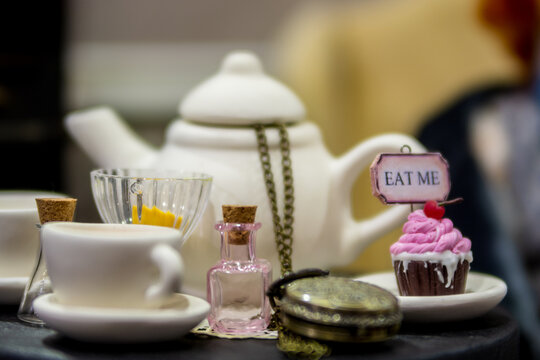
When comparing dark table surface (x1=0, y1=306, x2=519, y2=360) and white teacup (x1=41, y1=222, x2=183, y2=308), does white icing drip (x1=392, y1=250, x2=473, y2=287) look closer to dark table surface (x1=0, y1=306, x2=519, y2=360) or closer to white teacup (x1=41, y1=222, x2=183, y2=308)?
dark table surface (x1=0, y1=306, x2=519, y2=360)

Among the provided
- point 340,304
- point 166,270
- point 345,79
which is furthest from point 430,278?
point 345,79

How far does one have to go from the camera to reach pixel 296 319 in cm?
57

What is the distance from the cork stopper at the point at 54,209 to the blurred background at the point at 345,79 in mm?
721

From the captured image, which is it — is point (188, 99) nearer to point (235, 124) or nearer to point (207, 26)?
point (235, 124)

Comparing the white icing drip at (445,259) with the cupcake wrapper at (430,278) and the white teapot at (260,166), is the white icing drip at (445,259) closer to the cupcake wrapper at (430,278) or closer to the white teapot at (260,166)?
the cupcake wrapper at (430,278)

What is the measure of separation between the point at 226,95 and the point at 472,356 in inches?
14.2

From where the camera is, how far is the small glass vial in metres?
0.65

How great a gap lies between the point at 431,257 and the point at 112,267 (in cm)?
28

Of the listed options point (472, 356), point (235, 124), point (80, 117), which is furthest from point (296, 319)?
point (80, 117)

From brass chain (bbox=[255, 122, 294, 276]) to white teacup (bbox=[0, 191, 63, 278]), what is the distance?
23 cm

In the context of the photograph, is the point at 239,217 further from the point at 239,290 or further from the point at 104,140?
the point at 104,140

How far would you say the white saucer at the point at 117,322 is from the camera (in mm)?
550

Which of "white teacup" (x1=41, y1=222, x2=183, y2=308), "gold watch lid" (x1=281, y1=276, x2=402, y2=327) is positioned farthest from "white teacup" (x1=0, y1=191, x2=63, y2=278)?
"gold watch lid" (x1=281, y1=276, x2=402, y2=327)

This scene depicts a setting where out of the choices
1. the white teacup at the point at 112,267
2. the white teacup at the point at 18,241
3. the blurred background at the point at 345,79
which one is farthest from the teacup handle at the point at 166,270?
the blurred background at the point at 345,79
